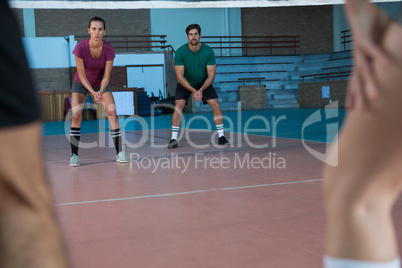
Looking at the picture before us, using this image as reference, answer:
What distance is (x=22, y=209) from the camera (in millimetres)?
915

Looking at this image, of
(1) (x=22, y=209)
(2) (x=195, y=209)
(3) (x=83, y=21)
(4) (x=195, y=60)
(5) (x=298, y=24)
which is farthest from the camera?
(5) (x=298, y=24)

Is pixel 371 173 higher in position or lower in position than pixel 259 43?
lower

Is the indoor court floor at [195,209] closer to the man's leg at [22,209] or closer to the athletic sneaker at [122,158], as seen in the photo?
the athletic sneaker at [122,158]

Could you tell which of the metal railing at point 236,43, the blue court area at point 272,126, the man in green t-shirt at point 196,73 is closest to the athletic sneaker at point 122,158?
the man in green t-shirt at point 196,73

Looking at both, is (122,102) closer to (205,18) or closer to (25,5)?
(205,18)

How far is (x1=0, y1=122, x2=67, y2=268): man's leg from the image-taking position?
89 cm

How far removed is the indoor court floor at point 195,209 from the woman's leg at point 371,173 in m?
0.99

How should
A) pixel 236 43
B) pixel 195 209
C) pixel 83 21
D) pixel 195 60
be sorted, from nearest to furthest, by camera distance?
pixel 195 209 → pixel 195 60 → pixel 83 21 → pixel 236 43

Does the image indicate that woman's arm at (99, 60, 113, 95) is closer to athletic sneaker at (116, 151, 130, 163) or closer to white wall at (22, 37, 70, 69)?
athletic sneaker at (116, 151, 130, 163)

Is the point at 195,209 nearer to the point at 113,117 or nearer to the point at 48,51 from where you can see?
the point at 113,117

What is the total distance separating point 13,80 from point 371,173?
71cm

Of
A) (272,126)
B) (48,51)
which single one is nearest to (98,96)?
(272,126)

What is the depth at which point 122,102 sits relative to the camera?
59.7 ft

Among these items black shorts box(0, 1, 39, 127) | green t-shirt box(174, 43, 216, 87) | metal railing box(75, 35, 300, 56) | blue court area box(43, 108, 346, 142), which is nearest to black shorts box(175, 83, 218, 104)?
green t-shirt box(174, 43, 216, 87)
